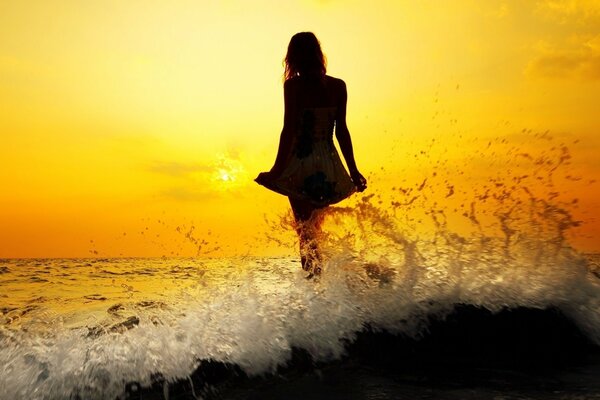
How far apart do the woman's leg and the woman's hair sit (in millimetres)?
1255

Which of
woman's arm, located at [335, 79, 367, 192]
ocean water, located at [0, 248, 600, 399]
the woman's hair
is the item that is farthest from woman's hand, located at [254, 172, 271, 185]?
the woman's hair

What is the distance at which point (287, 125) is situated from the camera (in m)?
4.80

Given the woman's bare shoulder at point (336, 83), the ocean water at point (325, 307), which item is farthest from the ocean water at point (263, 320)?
the woman's bare shoulder at point (336, 83)

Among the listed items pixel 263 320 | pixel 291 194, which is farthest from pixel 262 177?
pixel 263 320

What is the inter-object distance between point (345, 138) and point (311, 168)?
556 millimetres

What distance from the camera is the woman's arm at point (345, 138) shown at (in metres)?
5.02

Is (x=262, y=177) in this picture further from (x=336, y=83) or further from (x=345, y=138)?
(x=336, y=83)

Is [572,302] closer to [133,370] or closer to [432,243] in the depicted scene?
[432,243]

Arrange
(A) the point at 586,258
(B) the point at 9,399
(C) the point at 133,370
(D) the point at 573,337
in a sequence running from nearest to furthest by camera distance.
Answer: (B) the point at 9,399, (C) the point at 133,370, (D) the point at 573,337, (A) the point at 586,258

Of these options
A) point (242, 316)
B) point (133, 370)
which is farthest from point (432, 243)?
point (133, 370)

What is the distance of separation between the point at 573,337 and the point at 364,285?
1582mm

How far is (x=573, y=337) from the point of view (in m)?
3.74

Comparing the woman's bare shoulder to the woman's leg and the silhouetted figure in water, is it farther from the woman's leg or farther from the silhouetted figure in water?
the woman's leg

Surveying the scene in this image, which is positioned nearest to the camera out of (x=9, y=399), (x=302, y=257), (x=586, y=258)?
(x=9, y=399)
